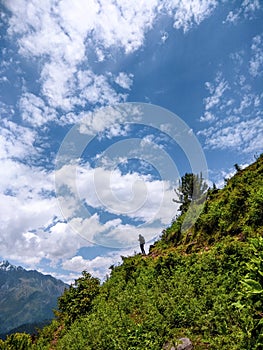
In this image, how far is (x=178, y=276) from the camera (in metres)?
13.3

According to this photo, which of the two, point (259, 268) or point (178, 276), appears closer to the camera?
point (259, 268)

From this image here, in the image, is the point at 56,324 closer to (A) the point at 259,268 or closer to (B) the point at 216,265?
(B) the point at 216,265

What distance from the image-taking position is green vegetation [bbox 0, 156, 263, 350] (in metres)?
6.44

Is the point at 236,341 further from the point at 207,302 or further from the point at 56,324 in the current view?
the point at 56,324

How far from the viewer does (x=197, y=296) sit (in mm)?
10609

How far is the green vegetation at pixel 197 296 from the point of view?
6.44 metres

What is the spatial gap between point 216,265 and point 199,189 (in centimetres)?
1961

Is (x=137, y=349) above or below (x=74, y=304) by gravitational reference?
below

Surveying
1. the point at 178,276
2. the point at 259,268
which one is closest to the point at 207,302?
the point at 178,276

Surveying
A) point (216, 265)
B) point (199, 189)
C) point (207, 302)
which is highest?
point (199, 189)

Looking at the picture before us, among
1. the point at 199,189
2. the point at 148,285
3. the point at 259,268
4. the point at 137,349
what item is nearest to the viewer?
the point at 259,268

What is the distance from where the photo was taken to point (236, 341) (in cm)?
663

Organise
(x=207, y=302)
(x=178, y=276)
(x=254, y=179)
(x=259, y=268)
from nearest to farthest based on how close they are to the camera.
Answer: (x=259, y=268)
(x=207, y=302)
(x=178, y=276)
(x=254, y=179)

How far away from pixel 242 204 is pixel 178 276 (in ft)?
19.2
